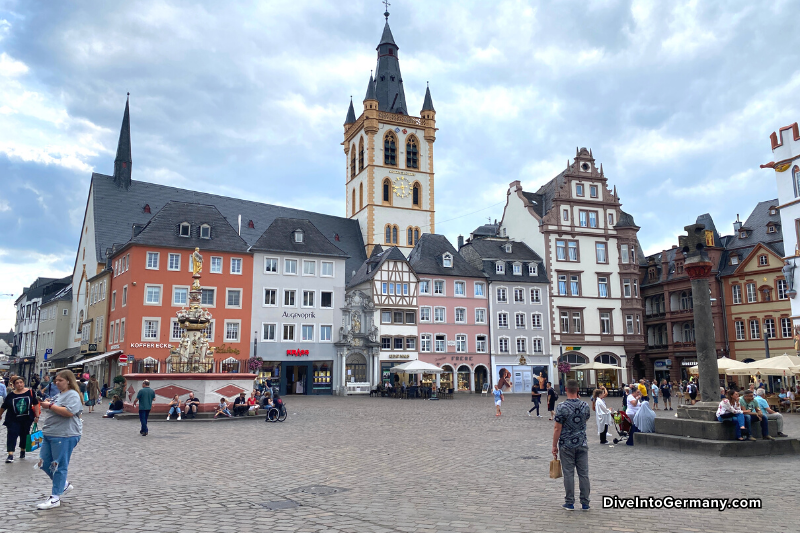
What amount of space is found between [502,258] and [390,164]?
74.1 feet

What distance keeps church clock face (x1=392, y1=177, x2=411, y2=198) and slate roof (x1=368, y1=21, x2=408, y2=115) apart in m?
8.29

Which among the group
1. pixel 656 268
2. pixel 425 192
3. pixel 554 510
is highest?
pixel 425 192

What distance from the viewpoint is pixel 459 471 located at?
11.6 meters

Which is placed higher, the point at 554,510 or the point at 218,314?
the point at 218,314

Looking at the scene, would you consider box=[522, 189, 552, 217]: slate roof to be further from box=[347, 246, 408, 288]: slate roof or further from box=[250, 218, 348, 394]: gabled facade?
box=[250, 218, 348, 394]: gabled facade

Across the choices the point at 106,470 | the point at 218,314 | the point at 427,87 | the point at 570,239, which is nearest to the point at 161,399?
the point at 106,470

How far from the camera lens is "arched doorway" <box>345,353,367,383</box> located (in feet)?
161

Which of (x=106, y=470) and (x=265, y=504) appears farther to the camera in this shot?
(x=106, y=470)

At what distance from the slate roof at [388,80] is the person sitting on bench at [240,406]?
54789mm

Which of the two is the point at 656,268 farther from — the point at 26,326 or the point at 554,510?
the point at 26,326

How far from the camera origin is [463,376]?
173ft

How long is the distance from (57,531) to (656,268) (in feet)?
196

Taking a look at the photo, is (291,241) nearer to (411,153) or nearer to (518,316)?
(518,316)

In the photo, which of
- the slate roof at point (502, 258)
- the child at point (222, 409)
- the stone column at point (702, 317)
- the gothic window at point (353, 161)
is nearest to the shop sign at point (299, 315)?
the slate roof at point (502, 258)
